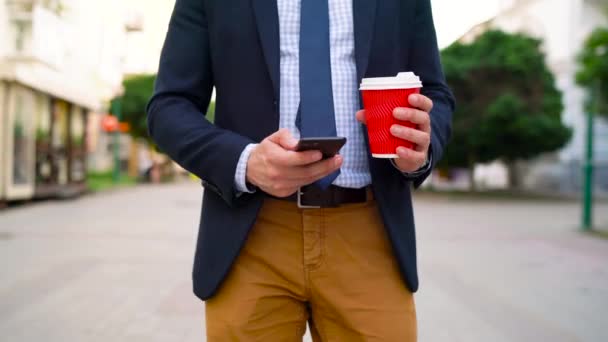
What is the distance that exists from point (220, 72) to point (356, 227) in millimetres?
495

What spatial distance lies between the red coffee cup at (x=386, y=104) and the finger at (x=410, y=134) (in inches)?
0.6

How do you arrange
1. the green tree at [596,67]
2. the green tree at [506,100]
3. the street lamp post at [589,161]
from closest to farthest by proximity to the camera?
1. the green tree at [596,67]
2. the street lamp post at [589,161]
3. the green tree at [506,100]

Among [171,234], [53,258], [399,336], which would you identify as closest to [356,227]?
[399,336]

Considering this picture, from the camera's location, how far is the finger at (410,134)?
3.65ft

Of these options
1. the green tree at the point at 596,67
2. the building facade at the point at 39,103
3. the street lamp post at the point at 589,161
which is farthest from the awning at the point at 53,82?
the street lamp post at the point at 589,161

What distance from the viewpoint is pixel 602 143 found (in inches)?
1016

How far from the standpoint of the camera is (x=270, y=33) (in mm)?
1372

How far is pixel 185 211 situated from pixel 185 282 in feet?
26.7

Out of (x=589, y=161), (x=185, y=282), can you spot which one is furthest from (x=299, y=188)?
(x=589, y=161)

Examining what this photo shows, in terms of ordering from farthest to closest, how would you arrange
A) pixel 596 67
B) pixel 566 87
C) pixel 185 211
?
pixel 566 87, pixel 185 211, pixel 596 67

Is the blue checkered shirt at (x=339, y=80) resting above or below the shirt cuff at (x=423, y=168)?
above

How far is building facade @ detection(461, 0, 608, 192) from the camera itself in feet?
84.5

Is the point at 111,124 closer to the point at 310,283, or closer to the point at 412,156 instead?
Result: the point at 310,283

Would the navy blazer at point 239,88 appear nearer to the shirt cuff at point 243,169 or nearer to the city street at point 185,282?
the shirt cuff at point 243,169
